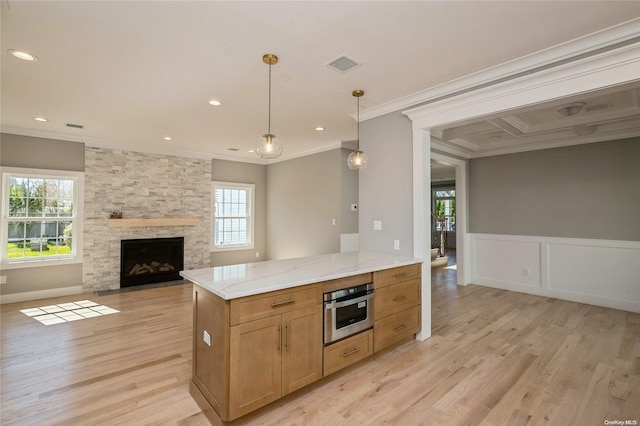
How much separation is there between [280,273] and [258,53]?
1.90 m

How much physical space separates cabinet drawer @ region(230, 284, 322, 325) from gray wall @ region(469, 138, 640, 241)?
4.86 m

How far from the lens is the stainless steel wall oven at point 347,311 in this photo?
8.07ft

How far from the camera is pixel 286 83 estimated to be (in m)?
3.16

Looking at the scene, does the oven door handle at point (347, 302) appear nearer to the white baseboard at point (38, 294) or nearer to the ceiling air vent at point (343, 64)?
the ceiling air vent at point (343, 64)

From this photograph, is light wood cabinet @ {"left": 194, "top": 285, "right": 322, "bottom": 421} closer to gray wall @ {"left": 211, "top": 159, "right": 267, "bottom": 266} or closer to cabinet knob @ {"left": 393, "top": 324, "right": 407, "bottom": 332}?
cabinet knob @ {"left": 393, "top": 324, "right": 407, "bottom": 332}

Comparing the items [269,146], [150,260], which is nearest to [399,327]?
[269,146]

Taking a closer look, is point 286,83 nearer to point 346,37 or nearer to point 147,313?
point 346,37

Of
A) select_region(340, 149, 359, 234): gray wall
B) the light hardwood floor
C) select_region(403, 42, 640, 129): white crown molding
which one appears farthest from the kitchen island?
select_region(340, 149, 359, 234): gray wall

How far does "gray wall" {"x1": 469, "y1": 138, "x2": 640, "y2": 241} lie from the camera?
175 inches

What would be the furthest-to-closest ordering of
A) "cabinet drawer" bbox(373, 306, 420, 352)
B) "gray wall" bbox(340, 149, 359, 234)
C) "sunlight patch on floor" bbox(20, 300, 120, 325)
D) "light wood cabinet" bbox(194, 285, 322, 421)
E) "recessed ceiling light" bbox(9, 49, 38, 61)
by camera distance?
"gray wall" bbox(340, 149, 359, 234), "sunlight patch on floor" bbox(20, 300, 120, 325), "cabinet drawer" bbox(373, 306, 420, 352), "recessed ceiling light" bbox(9, 49, 38, 61), "light wood cabinet" bbox(194, 285, 322, 421)

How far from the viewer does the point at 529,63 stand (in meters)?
2.63

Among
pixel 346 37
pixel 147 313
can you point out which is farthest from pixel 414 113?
pixel 147 313

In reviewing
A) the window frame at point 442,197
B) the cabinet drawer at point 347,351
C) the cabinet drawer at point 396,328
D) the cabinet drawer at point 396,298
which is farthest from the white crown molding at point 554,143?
the window frame at point 442,197

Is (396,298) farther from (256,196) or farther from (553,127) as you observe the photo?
(256,196)
